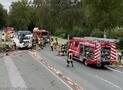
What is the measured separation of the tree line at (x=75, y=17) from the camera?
1727 inches

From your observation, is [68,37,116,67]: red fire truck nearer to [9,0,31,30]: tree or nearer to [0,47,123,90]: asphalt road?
[0,47,123,90]: asphalt road

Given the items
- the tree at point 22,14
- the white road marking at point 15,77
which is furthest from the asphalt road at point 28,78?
the tree at point 22,14

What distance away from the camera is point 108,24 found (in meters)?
43.9

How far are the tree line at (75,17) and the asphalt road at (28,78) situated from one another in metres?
Result: 11.8

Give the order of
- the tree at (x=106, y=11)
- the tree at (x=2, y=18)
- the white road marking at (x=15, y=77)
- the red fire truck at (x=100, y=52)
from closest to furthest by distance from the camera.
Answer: the white road marking at (x=15, y=77), the red fire truck at (x=100, y=52), the tree at (x=106, y=11), the tree at (x=2, y=18)

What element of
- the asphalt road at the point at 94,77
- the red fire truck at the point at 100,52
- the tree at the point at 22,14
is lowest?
the asphalt road at the point at 94,77

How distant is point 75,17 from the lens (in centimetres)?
6750

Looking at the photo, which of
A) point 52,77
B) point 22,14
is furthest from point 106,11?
point 22,14

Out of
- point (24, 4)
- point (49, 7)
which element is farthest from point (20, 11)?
point (49, 7)

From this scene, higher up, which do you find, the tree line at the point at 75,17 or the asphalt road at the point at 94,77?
the tree line at the point at 75,17

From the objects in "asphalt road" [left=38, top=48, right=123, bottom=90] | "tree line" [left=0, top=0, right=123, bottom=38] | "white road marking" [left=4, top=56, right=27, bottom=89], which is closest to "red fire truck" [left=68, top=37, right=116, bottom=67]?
"asphalt road" [left=38, top=48, right=123, bottom=90]

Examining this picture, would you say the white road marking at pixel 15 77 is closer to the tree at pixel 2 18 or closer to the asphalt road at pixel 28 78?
the asphalt road at pixel 28 78

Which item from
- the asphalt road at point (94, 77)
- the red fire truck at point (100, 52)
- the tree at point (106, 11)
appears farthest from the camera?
the tree at point (106, 11)

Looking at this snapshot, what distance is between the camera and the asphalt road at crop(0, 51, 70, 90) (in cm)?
2266
